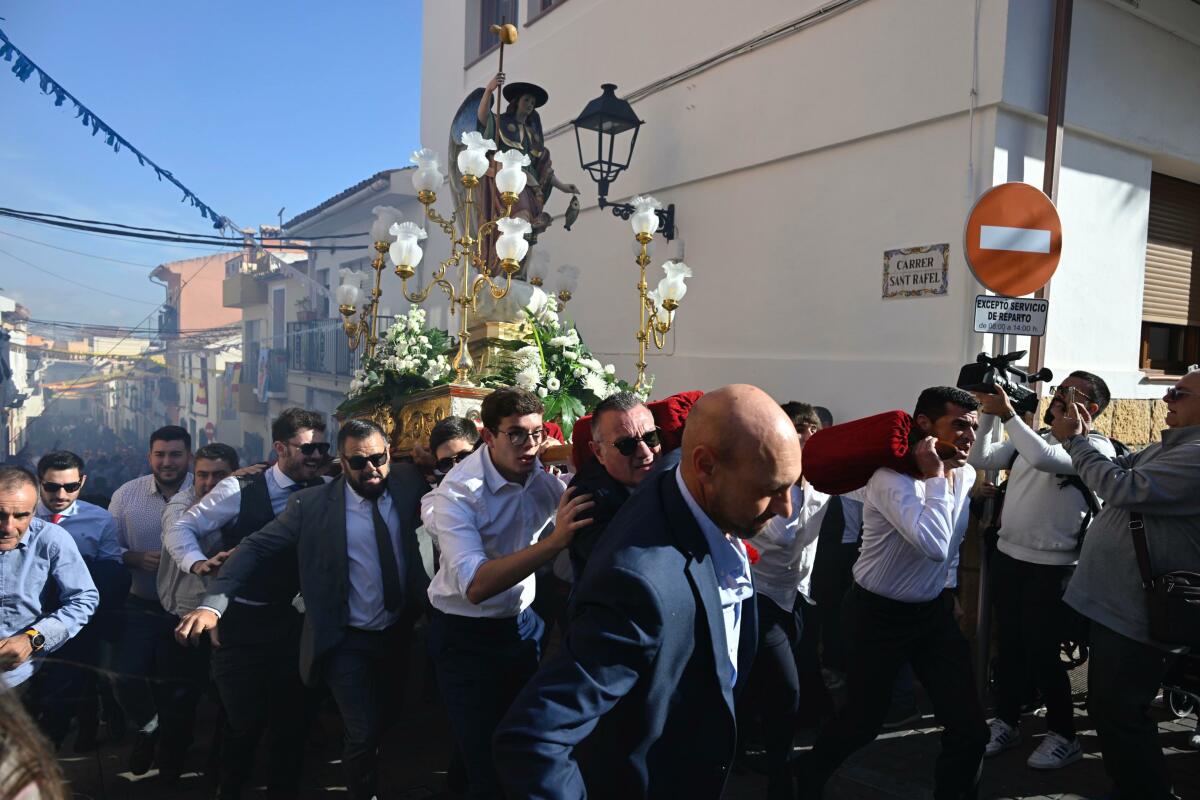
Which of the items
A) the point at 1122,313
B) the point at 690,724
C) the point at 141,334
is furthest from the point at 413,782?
the point at 141,334

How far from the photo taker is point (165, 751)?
14.7ft

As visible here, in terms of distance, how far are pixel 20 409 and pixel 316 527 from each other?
26.9 ft

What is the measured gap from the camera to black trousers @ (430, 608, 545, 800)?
324cm

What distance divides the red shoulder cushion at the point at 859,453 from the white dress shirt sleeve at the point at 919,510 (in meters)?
0.07

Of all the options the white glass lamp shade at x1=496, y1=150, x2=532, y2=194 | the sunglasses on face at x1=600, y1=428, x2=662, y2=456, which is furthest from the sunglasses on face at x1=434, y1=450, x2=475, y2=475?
the white glass lamp shade at x1=496, y1=150, x2=532, y2=194

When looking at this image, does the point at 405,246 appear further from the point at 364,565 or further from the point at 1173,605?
the point at 1173,605

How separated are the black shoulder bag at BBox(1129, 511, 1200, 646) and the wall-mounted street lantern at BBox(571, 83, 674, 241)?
579cm

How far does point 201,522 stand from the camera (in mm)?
4355

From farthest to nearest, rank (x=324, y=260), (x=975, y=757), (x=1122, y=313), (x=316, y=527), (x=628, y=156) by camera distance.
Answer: (x=324, y=260), (x=628, y=156), (x=1122, y=313), (x=316, y=527), (x=975, y=757)

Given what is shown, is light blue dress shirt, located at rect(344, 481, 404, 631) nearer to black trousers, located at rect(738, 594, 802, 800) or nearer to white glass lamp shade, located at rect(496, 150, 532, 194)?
black trousers, located at rect(738, 594, 802, 800)

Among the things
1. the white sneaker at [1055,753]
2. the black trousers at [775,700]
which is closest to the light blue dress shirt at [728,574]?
the black trousers at [775,700]

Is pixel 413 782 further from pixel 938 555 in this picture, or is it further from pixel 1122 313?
pixel 1122 313

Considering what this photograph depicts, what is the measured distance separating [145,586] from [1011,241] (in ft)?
17.3

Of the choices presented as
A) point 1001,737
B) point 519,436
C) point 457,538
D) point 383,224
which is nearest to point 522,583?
point 457,538
